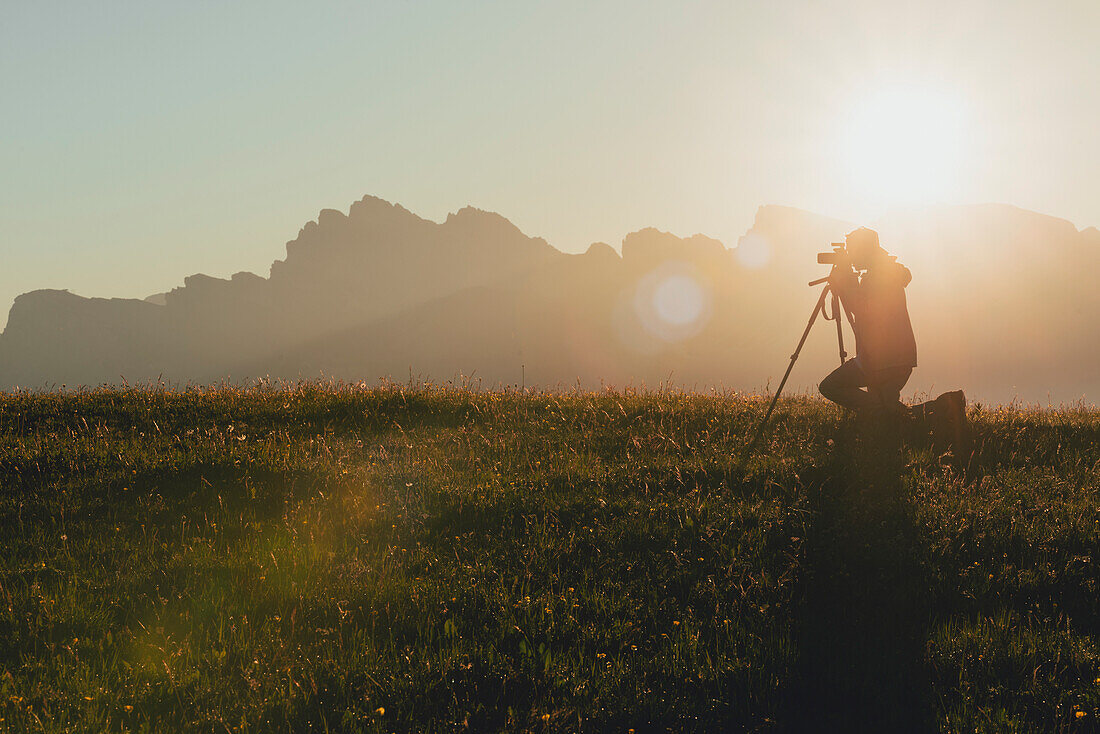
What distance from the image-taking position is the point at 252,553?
6531 millimetres

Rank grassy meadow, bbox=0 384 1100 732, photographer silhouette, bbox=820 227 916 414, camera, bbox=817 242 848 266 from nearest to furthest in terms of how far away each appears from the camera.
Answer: grassy meadow, bbox=0 384 1100 732 → photographer silhouette, bbox=820 227 916 414 → camera, bbox=817 242 848 266

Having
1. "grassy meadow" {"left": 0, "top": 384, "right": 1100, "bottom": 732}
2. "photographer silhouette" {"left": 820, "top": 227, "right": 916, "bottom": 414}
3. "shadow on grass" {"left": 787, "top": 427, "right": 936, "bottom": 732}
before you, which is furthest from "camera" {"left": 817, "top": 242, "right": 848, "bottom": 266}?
"shadow on grass" {"left": 787, "top": 427, "right": 936, "bottom": 732}

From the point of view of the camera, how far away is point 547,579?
20.1 ft

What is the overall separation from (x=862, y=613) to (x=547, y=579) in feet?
8.63

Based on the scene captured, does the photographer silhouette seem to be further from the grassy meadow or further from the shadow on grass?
the shadow on grass

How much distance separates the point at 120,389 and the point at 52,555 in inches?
292

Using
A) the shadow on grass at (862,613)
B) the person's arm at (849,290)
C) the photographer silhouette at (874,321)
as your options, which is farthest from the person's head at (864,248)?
the shadow on grass at (862,613)

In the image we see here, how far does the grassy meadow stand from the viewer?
4.43 meters

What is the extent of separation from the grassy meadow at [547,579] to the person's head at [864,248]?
98.4 inches

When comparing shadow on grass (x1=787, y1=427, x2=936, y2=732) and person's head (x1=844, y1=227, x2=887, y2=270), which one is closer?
shadow on grass (x1=787, y1=427, x2=936, y2=732)

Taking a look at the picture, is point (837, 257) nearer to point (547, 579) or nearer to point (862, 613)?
point (862, 613)

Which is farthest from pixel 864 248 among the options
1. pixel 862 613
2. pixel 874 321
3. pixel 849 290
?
pixel 862 613

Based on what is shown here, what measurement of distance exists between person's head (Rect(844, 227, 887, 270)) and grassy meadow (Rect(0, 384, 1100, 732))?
2498 mm

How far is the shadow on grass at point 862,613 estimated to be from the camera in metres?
4.45
